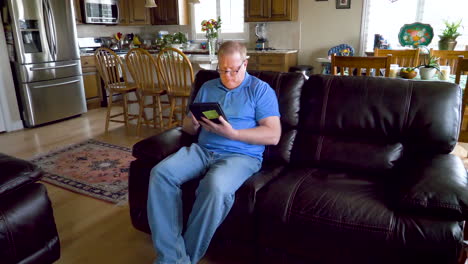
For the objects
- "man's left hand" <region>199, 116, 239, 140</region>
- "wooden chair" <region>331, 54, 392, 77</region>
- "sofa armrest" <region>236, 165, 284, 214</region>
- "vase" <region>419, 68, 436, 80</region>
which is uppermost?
"wooden chair" <region>331, 54, 392, 77</region>

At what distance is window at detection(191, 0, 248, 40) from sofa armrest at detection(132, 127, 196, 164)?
14.0 ft

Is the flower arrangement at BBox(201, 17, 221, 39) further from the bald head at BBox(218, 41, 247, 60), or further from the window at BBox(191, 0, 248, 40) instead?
the bald head at BBox(218, 41, 247, 60)

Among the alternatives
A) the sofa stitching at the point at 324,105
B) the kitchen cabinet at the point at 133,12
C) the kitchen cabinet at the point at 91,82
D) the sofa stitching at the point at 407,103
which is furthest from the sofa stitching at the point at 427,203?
the kitchen cabinet at the point at 133,12

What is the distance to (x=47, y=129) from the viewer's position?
4418mm

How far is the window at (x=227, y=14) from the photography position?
6047 mm

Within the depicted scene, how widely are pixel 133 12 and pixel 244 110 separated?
205 inches

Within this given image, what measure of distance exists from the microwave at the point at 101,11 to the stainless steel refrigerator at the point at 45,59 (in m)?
0.73

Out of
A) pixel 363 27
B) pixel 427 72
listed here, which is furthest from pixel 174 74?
pixel 363 27

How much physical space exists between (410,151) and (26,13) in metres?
4.39

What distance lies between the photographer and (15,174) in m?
1.66

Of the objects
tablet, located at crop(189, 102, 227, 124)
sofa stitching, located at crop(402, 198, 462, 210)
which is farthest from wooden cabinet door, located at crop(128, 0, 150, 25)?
sofa stitching, located at crop(402, 198, 462, 210)

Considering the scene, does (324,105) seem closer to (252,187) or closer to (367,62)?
(252,187)

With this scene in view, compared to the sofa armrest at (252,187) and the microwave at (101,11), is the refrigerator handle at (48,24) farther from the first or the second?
the sofa armrest at (252,187)

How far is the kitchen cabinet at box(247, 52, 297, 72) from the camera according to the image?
5254 millimetres
